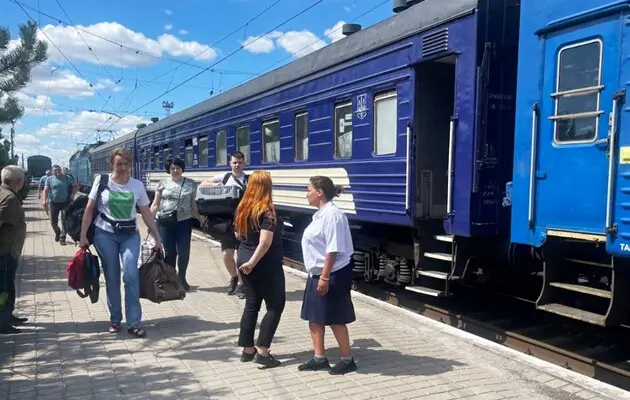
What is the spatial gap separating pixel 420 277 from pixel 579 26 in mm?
3781

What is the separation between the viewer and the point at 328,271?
4195 mm

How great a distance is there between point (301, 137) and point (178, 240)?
2.95 metres

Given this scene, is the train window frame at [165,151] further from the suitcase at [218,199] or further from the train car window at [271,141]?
the suitcase at [218,199]

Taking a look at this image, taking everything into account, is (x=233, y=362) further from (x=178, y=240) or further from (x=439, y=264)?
(x=439, y=264)

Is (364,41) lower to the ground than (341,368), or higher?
higher

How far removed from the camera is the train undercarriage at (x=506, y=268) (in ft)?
15.4

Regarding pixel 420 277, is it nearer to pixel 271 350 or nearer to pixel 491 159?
pixel 491 159

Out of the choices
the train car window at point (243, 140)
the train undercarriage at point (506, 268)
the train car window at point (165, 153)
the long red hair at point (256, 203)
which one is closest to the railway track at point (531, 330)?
the train undercarriage at point (506, 268)

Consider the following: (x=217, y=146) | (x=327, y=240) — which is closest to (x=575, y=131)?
(x=327, y=240)

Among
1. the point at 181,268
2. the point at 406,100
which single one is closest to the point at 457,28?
the point at 406,100

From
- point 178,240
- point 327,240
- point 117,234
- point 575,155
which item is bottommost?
point 178,240

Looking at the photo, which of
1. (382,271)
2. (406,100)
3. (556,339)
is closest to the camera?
(556,339)

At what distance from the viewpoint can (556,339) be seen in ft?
18.6

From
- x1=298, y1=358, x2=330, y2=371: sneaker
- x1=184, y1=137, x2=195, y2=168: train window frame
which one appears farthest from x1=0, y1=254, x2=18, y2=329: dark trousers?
x1=184, y1=137, x2=195, y2=168: train window frame
